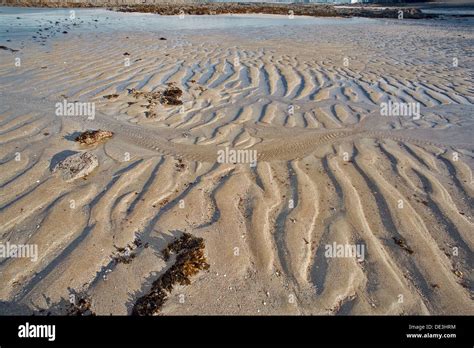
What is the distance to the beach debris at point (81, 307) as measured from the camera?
275cm

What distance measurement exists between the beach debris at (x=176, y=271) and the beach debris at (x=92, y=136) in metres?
2.65

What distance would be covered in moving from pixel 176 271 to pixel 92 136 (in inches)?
122

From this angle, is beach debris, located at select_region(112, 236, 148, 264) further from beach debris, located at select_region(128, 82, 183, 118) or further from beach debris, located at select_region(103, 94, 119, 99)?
beach debris, located at select_region(103, 94, 119, 99)

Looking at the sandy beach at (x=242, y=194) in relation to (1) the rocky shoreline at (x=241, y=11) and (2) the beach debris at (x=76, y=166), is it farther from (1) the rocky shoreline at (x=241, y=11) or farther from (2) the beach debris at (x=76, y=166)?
(1) the rocky shoreline at (x=241, y=11)

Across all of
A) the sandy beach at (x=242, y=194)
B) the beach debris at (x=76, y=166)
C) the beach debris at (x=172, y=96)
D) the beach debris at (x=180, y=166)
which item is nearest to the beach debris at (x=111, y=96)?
the sandy beach at (x=242, y=194)

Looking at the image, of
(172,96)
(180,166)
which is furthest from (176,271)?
(172,96)

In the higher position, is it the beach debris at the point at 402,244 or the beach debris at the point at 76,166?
the beach debris at the point at 76,166

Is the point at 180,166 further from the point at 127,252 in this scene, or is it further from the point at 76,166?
the point at 127,252

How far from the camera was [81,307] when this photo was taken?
2.79m

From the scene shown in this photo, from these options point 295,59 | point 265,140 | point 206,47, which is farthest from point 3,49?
point 265,140

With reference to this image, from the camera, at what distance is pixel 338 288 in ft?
9.91

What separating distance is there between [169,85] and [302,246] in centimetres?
602

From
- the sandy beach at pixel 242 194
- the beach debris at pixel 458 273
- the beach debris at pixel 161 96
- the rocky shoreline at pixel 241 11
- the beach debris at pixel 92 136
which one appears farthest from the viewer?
the rocky shoreline at pixel 241 11
